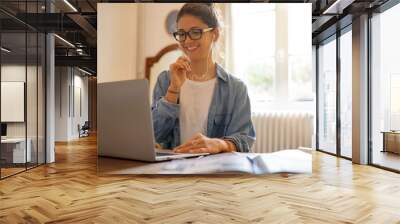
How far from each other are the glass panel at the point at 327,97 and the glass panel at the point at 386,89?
1.99 m

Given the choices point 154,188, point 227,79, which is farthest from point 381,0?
point 154,188

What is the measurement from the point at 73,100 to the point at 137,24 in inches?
452

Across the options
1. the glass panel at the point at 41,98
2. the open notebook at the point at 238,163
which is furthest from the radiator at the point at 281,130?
the glass panel at the point at 41,98

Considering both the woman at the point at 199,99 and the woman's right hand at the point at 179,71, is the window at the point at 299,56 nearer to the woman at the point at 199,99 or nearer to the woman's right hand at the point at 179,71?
the woman at the point at 199,99

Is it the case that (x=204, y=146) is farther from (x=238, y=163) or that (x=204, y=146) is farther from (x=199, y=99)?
(x=199, y=99)

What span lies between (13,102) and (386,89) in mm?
6420

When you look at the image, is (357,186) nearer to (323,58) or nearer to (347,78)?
(347,78)

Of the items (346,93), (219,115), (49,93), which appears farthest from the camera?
(346,93)

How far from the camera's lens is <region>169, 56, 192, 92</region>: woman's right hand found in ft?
19.4

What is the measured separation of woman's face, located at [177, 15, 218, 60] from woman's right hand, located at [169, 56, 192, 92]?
0.12 meters

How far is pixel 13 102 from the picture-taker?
6.43 metres

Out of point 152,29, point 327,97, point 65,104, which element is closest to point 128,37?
point 152,29

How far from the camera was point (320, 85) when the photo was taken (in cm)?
1053

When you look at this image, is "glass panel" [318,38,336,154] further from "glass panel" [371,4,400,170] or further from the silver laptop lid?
the silver laptop lid
